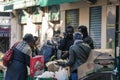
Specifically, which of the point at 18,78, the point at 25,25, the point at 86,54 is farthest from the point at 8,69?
the point at 25,25

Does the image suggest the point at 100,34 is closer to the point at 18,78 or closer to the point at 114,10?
the point at 114,10

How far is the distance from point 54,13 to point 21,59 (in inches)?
496

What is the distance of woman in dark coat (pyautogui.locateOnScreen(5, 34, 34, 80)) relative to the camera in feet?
28.1

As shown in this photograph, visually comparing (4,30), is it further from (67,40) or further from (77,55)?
(77,55)

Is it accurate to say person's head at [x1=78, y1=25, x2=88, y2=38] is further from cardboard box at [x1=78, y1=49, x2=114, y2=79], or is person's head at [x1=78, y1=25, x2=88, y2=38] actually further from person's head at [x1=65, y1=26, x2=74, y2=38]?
cardboard box at [x1=78, y1=49, x2=114, y2=79]

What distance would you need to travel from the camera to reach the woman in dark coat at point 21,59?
28.1 feet

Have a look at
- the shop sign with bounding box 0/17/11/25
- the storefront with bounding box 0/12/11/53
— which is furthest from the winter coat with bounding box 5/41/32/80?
the shop sign with bounding box 0/17/11/25

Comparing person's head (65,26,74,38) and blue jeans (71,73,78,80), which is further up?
person's head (65,26,74,38)

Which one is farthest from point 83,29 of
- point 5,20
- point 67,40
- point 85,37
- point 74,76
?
point 5,20

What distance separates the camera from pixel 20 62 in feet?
28.2

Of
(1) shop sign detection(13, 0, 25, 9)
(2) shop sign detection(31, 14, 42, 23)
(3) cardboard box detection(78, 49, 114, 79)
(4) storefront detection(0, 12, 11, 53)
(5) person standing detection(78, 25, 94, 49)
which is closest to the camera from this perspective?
(3) cardboard box detection(78, 49, 114, 79)

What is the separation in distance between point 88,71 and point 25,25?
1834 centimetres

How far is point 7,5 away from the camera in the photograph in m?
26.5

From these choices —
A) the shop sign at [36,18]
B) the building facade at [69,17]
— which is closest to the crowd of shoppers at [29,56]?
the building facade at [69,17]
